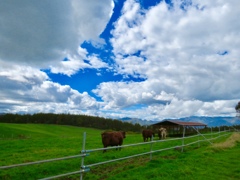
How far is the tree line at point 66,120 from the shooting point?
98.7 m

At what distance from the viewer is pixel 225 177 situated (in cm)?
789

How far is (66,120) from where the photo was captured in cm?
10125

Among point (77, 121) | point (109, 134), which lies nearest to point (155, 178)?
point (109, 134)

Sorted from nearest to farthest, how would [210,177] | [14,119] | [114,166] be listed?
[210,177]
[114,166]
[14,119]

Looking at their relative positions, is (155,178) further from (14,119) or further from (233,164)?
(14,119)

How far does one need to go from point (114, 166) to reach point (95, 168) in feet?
3.09

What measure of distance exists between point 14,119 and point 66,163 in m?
100

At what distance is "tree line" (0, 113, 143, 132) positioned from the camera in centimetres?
9869

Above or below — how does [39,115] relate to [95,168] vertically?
above

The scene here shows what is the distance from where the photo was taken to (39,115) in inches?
4104

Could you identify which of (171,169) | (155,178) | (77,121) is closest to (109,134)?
(171,169)

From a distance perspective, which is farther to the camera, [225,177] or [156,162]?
[156,162]

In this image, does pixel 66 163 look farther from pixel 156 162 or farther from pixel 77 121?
pixel 77 121

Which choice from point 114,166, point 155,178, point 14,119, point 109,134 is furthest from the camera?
point 14,119
